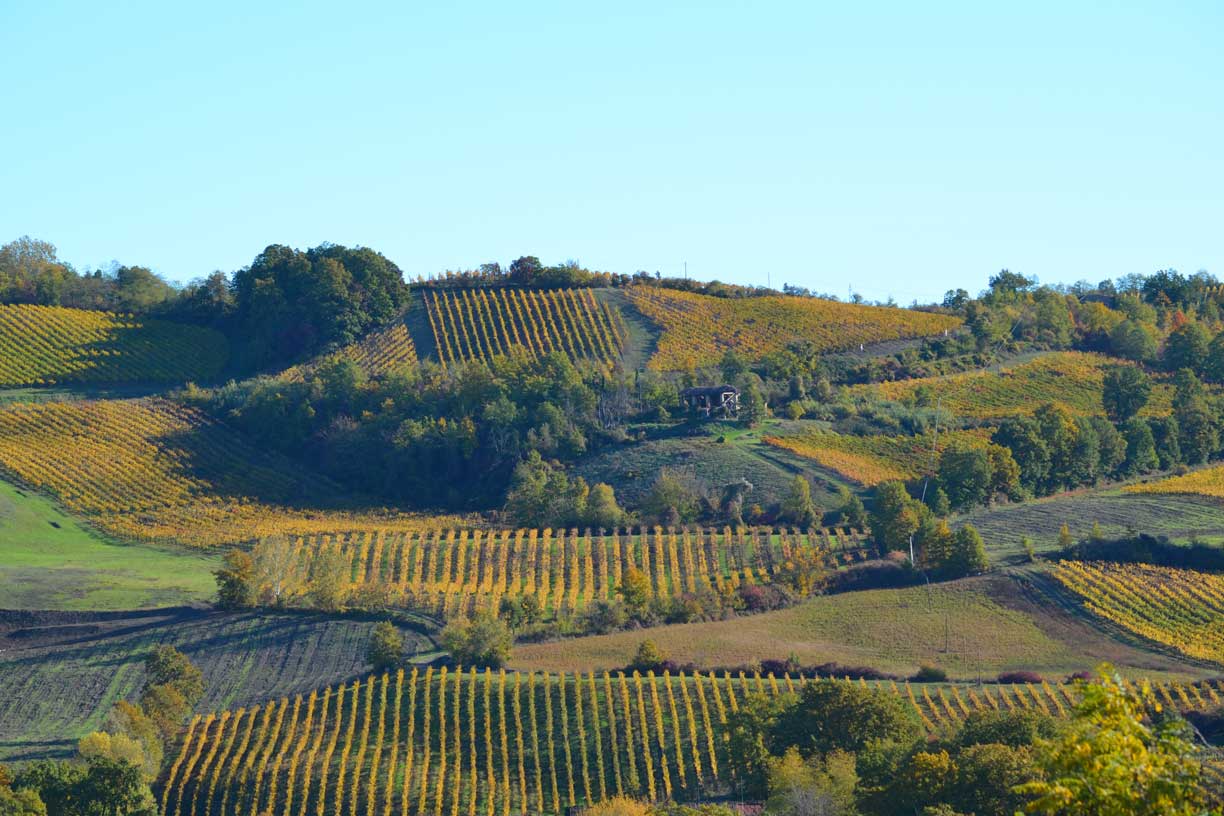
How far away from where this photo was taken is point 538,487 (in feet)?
284

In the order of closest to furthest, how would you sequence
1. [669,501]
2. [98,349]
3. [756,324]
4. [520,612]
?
1. [520,612]
2. [669,501]
3. [98,349]
4. [756,324]

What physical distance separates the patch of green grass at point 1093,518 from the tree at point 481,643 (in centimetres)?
2598

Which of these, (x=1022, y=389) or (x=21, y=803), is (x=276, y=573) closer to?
(x=21, y=803)

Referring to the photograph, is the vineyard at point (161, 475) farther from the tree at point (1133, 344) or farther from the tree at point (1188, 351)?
the tree at point (1188, 351)

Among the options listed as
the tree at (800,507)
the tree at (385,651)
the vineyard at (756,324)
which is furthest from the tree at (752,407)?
the tree at (385,651)

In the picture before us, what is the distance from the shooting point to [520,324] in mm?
115562

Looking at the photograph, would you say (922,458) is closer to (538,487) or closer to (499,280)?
(538,487)

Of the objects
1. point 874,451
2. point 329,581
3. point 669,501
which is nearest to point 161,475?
point 329,581

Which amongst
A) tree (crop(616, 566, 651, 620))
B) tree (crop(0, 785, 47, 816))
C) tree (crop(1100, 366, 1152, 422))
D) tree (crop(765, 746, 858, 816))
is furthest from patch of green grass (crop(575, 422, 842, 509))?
tree (crop(0, 785, 47, 816))

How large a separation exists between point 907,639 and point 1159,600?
11.7 m

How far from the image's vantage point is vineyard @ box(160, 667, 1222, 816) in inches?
1959

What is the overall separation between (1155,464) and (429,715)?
5667 cm

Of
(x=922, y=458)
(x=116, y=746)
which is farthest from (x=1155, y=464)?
(x=116, y=746)

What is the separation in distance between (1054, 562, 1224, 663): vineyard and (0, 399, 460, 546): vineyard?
36605 millimetres
